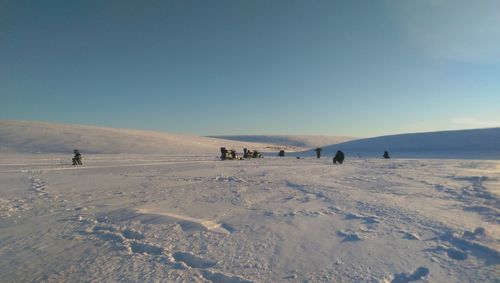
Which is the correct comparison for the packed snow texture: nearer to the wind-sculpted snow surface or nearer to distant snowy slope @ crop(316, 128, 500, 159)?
the wind-sculpted snow surface

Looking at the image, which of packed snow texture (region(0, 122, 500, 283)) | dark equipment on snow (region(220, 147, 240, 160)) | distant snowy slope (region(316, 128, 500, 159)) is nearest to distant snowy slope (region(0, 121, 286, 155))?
Result: dark equipment on snow (region(220, 147, 240, 160))

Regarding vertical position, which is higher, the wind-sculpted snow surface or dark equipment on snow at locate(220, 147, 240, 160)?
dark equipment on snow at locate(220, 147, 240, 160)

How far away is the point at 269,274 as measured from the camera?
4.16 meters

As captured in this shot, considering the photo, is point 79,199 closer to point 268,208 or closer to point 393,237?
point 268,208

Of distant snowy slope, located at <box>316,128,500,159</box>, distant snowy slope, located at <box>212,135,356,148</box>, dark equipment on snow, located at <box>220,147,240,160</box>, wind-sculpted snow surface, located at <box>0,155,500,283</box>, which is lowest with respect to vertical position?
wind-sculpted snow surface, located at <box>0,155,500,283</box>

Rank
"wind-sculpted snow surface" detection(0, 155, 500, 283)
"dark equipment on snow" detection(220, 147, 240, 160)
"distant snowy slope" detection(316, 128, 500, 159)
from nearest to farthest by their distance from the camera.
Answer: "wind-sculpted snow surface" detection(0, 155, 500, 283)
"dark equipment on snow" detection(220, 147, 240, 160)
"distant snowy slope" detection(316, 128, 500, 159)

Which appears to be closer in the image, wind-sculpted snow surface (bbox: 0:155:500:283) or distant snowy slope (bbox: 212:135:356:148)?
wind-sculpted snow surface (bbox: 0:155:500:283)

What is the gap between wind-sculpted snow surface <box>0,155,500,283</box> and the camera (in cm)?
421

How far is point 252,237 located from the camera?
5504 millimetres

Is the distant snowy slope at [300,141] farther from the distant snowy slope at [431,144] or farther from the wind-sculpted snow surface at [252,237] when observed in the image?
the wind-sculpted snow surface at [252,237]

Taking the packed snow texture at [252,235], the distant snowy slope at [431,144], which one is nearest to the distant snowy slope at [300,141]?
the distant snowy slope at [431,144]

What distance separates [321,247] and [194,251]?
165 cm

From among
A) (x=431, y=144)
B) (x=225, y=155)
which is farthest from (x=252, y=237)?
(x=431, y=144)

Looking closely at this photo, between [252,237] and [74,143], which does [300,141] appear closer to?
[74,143]
